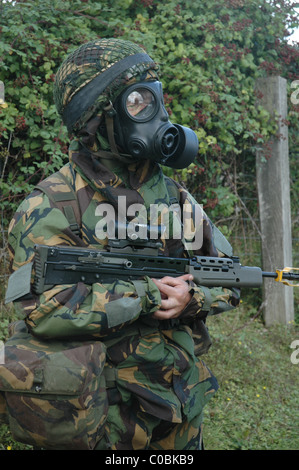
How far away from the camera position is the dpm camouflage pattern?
6.89 feet

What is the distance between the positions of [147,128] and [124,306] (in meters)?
0.81

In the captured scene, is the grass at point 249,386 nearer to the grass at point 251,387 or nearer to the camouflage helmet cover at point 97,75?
the grass at point 251,387

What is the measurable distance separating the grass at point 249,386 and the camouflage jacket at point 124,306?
1.46 m

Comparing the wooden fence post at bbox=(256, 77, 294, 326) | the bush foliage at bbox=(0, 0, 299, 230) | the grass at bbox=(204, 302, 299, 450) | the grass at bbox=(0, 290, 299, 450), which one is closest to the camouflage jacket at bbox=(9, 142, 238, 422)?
the grass at bbox=(0, 290, 299, 450)

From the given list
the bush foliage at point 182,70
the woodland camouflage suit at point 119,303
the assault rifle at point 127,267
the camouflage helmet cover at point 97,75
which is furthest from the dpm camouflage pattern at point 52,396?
the bush foliage at point 182,70

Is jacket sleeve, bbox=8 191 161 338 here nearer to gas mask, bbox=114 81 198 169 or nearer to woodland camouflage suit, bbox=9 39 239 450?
woodland camouflage suit, bbox=9 39 239 450

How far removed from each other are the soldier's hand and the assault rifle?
0.06 meters

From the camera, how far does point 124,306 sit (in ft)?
7.11

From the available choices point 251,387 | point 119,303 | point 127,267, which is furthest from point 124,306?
point 251,387

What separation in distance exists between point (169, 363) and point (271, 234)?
409cm

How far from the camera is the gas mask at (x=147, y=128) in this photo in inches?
94.0

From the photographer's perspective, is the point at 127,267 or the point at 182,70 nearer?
the point at 127,267

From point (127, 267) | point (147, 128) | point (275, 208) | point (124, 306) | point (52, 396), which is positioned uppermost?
point (275, 208)

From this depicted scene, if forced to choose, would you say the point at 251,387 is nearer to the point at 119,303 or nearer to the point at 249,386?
the point at 249,386
